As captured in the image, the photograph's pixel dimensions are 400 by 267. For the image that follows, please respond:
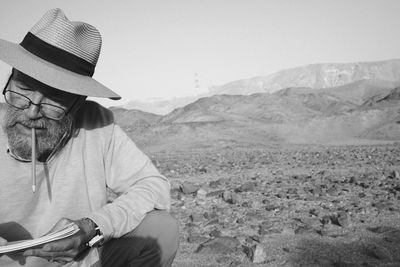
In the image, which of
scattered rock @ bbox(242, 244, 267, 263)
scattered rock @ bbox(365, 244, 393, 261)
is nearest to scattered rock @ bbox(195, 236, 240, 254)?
scattered rock @ bbox(242, 244, 267, 263)

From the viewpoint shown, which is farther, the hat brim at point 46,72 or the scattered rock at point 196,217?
the scattered rock at point 196,217

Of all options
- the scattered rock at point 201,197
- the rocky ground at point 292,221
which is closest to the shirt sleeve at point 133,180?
the rocky ground at point 292,221

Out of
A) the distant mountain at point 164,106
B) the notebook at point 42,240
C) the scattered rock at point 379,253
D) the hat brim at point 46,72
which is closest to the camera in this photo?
the notebook at point 42,240

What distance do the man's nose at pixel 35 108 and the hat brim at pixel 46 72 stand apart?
0.12 m

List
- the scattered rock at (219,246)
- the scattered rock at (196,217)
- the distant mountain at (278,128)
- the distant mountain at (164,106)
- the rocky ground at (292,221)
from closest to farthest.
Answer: the rocky ground at (292,221) < the scattered rock at (219,246) < the scattered rock at (196,217) < the distant mountain at (278,128) < the distant mountain at (164,106)

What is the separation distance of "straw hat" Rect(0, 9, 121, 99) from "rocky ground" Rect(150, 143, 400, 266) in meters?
2.00

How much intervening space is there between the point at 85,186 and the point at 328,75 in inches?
4625

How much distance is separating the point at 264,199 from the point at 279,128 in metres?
23.1

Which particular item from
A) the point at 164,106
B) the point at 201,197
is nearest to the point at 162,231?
the point at 201,197

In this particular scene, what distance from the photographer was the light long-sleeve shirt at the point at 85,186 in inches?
78.2

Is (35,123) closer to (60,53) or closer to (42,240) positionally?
(60,53)

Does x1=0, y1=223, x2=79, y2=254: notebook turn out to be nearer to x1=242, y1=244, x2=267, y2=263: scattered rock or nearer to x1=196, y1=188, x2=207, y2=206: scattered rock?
x1=242, y1=244, x2=267, y2=263: scattered rock

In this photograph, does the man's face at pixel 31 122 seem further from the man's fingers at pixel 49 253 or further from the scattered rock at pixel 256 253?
the scattered rock at pixel 256 253

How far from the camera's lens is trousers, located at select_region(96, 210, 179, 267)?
2217mm
